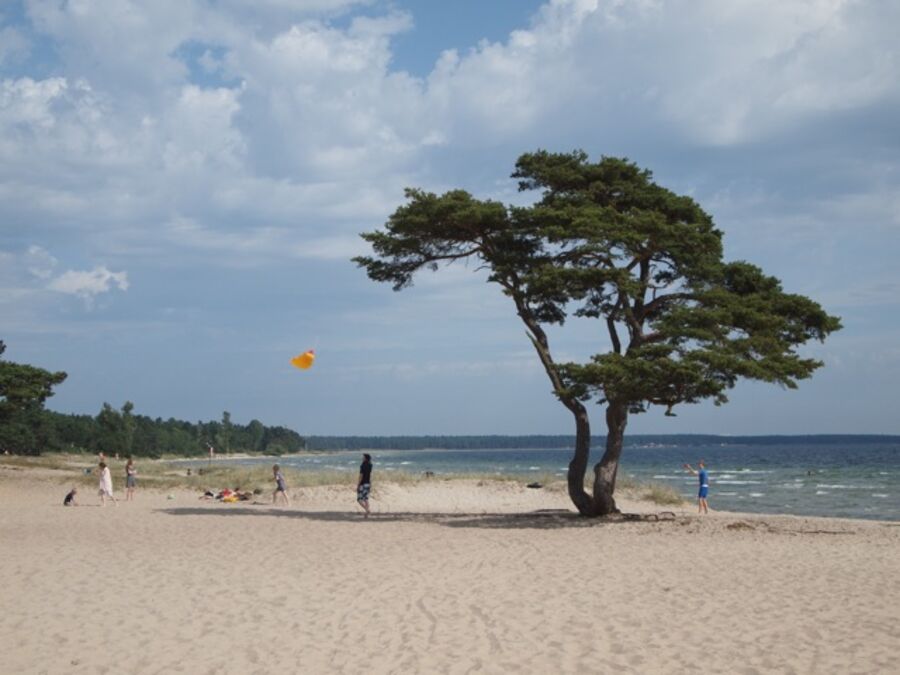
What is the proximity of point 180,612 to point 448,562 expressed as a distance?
16.3 ft

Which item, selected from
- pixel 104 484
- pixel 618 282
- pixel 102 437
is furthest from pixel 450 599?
pixel 102 437

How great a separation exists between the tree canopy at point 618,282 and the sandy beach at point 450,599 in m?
3.12

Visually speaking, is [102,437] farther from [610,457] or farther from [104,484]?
[610,457]

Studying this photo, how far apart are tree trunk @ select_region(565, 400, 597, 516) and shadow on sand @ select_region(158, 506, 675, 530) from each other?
375 mm

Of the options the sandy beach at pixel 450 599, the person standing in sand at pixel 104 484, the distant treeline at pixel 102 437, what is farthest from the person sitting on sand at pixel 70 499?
the distant treeline at pixel 102 437

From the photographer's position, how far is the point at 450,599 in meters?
10.4

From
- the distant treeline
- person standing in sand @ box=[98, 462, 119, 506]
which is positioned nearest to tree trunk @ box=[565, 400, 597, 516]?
person standing in sand @ box=[98, 462, 119, 506]

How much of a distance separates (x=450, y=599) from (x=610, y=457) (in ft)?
35.2

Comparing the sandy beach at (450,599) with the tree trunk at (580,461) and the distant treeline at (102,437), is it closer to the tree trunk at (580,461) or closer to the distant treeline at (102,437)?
the tree trunk at (580,461)

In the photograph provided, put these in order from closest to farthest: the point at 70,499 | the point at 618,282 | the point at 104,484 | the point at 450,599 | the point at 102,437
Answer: the point at 450,599 < the point at 618,282 < the point at 70,499 < the point at 104,484 < the point at 102,437

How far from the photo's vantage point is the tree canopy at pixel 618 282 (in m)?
17.9

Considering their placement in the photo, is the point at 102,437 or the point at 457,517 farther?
the point at 102,437

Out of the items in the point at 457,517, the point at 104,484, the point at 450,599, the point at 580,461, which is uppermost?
the point at 580,461

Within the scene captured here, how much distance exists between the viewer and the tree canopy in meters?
17.9
